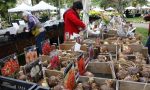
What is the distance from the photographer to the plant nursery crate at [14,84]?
1854 millimetres

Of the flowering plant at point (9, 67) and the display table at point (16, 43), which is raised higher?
the flowering plant at point (9, 67)

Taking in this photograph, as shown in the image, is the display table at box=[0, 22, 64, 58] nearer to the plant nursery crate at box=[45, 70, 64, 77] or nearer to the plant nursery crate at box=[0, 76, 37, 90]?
the plant nursery crate at box=[45, 70, 64, 77]

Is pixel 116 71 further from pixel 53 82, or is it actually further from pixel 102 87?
pixel 53 82

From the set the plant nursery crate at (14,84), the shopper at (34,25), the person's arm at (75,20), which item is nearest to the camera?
the plant nursery crate at (14,84)

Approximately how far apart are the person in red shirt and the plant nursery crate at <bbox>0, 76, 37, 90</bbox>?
8.86ft

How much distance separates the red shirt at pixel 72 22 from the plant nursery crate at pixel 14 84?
8.85 feet

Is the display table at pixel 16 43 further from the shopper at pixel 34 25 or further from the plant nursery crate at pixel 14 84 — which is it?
the plant nursery crate at pixel 14 84

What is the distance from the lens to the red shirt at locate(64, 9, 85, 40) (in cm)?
461

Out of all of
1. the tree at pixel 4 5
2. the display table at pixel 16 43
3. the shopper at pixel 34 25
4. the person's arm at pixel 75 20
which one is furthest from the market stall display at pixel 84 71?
the tree at pixel 4 5

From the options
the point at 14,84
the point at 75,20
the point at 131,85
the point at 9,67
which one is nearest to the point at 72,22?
the point at 75,20

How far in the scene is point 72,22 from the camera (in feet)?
15.5

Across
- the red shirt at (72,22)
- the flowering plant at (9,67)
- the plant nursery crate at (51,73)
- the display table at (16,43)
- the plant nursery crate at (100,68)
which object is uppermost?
the red shirt at (72,22)

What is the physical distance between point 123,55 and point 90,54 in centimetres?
48

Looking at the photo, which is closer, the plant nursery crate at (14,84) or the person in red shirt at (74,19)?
the plant nursery crate at (14,84)
